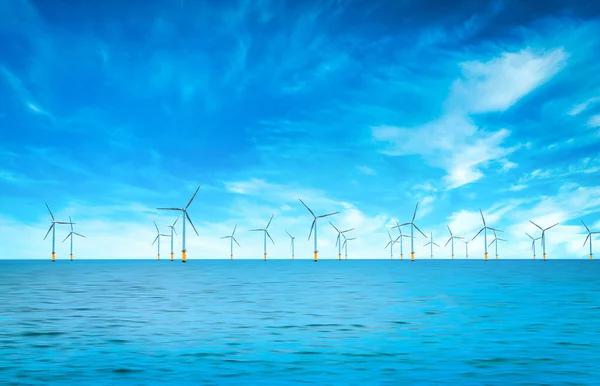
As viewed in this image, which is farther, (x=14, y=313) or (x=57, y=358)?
(x=14, y=313)

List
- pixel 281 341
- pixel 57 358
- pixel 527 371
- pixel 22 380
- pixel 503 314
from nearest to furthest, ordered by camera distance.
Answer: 1. pixel 22 380
2. pixel 527 371
3. pixel 57 358
4. pixel 281 341
5. pixel 503 314

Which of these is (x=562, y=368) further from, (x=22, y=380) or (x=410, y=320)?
(x=22, y=380)

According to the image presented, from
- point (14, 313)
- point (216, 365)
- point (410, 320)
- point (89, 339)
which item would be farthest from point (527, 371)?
point (14, 313)

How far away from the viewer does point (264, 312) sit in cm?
4662

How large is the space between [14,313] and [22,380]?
26.6 m

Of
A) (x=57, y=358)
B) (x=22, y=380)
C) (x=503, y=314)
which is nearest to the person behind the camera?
(x=22, y=380)

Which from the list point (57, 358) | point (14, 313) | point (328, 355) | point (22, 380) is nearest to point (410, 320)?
point (328, 355)

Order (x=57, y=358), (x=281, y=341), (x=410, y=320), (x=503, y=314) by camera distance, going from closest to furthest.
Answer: (x=57, y=358) → (x=281, y=341) → (x=410, y=320) → (x=503, y=314)

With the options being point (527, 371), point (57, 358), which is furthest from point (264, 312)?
point (527, 371)

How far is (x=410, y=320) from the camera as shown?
41.1m

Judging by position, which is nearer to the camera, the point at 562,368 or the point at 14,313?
the point at 562,368

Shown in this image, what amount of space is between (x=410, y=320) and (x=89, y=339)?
2012 cm

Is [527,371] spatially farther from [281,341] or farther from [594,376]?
[281,341]

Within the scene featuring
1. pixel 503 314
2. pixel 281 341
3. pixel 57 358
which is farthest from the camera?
pixel 503 314
